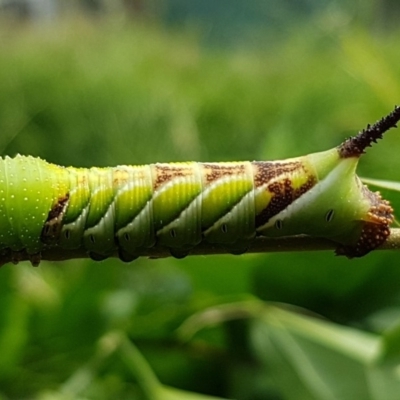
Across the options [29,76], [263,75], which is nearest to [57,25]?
[29,76]

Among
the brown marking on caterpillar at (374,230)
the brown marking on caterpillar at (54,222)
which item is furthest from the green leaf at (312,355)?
the brown marking on caterpillar at (54,222)

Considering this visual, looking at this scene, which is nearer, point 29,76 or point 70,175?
point 70,175

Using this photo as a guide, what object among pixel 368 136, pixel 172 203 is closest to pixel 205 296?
pixel 172 203

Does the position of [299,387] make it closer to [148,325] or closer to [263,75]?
[148,325]

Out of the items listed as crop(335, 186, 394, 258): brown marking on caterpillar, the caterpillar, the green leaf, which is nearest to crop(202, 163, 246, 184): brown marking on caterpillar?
the caterpillar

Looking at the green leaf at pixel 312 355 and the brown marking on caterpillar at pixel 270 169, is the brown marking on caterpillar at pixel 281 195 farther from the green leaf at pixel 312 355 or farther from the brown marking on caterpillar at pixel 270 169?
the green leaf at pixel 312 355

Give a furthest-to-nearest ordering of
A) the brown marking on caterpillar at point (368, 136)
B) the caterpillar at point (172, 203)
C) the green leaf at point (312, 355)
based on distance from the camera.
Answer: the green leaf at point (312, 355)
the caterpillar at point (172, 203)
the brown marking on caterpillar at point (368, 136)
